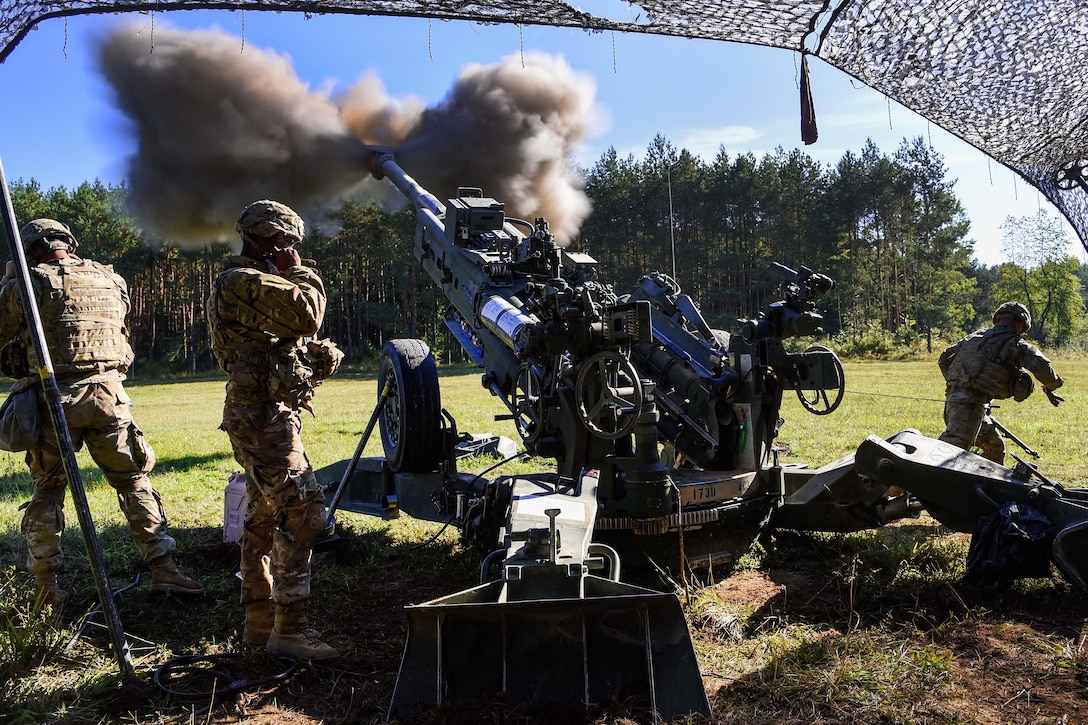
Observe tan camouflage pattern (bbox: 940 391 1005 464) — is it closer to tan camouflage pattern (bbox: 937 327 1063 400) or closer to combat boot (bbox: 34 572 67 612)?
tan camouflage pattern (bbox: 937 327 1063 400)

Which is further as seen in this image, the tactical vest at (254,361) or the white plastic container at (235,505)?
the white plastic container at (235,505)

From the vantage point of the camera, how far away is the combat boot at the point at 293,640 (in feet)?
12.5

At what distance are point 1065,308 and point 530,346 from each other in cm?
5204

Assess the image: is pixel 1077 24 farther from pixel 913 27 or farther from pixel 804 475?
pixel 804 475

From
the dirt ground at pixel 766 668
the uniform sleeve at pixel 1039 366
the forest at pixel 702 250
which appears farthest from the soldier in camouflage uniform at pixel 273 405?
the forest at pixel 702 250

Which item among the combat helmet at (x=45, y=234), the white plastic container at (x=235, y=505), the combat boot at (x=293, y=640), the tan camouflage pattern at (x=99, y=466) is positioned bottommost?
the combat boot at (x=293, y=640)

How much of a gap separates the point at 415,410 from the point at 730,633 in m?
2.76

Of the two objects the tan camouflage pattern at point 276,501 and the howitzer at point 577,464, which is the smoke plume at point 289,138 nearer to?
the howitzer at point 577,464

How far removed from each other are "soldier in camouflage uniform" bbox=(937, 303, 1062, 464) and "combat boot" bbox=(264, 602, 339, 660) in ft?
17.0

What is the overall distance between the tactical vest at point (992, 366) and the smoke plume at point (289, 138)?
527 centimetres

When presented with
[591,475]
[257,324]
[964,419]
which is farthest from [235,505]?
[964,419]

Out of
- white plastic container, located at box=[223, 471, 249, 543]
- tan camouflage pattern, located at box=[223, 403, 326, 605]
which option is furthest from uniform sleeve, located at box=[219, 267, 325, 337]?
white plastic container, located at box=[223, 471, 249, 543]

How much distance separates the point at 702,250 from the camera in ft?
126

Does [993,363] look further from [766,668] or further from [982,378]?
[766,668]
